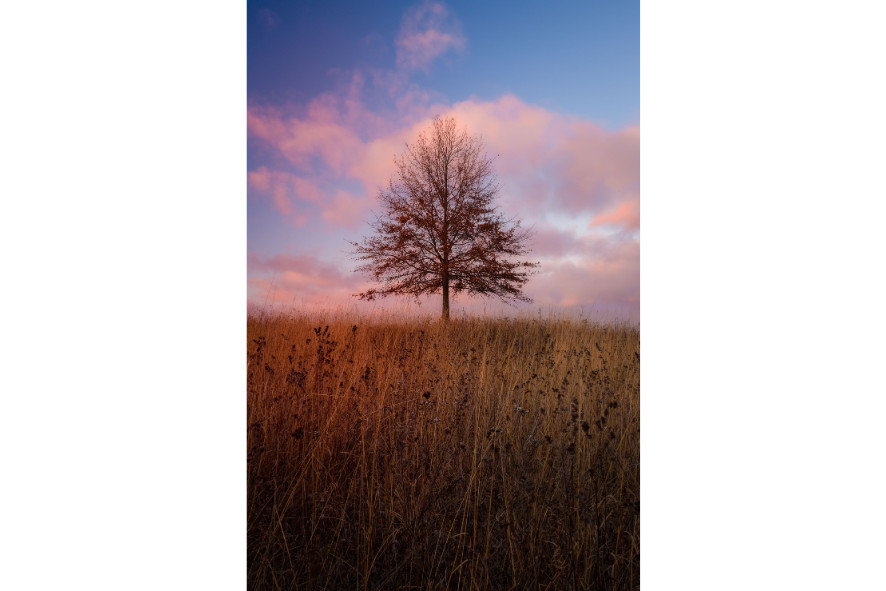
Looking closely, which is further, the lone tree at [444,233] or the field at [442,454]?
the lone tree at [444,233]

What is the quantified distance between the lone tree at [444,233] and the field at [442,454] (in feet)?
0.67

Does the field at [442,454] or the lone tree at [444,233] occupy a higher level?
the lone tree at [444,233]

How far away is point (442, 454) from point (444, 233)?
1.05m

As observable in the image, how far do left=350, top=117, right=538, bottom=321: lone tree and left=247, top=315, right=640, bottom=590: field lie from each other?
0.21 metres

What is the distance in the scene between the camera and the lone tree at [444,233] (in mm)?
2328

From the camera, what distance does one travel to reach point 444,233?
2.44m

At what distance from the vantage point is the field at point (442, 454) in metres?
1.81
